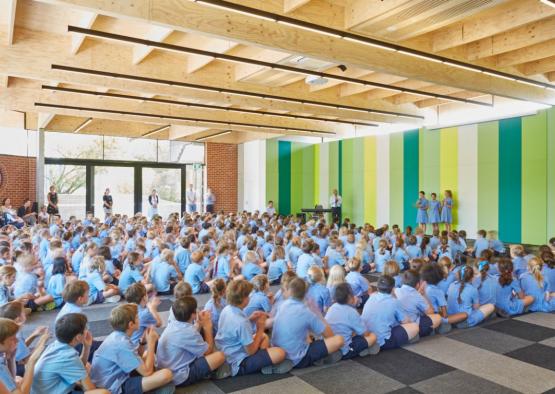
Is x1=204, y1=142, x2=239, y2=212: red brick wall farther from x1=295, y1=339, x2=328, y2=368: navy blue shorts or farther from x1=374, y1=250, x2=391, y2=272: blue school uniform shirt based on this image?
x1=295, y1=339, x2=328, y2=368: navy blue shorts

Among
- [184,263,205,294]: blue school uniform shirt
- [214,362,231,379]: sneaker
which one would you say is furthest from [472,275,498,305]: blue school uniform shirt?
[184,263,205,294]: blue school uniform shirt

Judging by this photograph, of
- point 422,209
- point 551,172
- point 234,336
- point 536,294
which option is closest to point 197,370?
point 234,336

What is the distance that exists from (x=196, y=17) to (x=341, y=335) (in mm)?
3939

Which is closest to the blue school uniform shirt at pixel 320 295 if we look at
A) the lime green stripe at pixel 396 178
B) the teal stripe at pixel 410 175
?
the teal stripe at pixel 410 175

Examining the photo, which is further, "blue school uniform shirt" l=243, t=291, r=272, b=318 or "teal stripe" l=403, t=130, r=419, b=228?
"teal stripe" l=403, t=130, r=419, b=228

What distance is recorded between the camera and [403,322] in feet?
15.4

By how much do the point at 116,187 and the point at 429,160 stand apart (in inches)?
458

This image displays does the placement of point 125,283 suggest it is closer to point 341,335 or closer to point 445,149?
point 341,335

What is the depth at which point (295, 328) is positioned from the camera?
156 inches

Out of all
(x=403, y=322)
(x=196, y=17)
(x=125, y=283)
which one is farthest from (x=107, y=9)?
(x=403, y=322)

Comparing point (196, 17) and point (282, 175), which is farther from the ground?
point (196, 17)

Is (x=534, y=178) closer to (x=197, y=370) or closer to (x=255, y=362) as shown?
(x=255, y=362)

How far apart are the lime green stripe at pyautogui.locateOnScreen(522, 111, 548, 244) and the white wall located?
952cm

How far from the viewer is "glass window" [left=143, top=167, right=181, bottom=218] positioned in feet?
58.4
